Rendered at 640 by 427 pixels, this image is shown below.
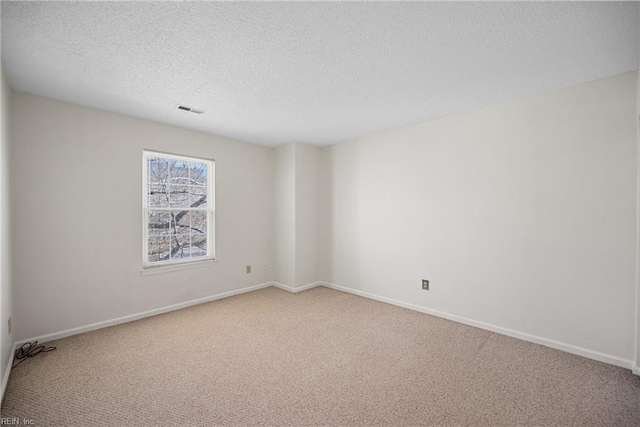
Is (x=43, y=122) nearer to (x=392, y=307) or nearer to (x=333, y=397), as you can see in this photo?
(x=333, y=397)

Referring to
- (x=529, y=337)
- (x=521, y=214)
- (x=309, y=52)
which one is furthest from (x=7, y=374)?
(x=521, y=214)

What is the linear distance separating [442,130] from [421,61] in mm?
1450

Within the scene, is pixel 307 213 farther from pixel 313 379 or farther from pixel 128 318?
pixel 313 379

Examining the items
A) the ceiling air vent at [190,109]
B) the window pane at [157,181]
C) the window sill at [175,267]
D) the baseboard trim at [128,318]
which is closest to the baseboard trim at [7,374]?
the baseboard trim at [128,318]

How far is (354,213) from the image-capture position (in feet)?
14.3

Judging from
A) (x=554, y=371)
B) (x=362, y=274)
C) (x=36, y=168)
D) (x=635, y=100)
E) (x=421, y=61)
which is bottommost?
(x=554, y=371)

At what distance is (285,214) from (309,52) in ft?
9.59

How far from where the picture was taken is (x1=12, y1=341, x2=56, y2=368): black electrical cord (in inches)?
95.7

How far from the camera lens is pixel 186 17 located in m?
1.65

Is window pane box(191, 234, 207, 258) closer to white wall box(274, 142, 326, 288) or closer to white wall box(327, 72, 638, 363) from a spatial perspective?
white wall box(274, 142, 326, 288)

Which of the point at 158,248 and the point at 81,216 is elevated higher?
the point at 81,216

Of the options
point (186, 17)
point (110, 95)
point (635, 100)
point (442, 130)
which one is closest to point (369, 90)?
point (442, 130)

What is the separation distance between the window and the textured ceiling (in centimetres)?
84

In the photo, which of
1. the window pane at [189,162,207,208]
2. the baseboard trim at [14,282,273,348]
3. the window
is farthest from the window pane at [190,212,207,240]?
the baseboard trim at [14,282,273,348]
